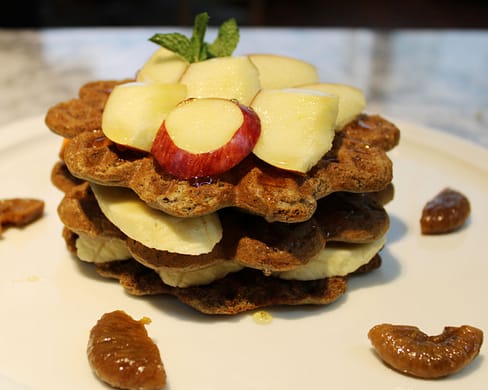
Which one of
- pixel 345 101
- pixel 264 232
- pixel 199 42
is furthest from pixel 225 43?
pixel 264 232

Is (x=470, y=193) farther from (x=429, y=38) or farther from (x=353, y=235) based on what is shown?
(x=429, y=38)

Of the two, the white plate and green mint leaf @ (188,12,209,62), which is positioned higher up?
green mint leaf @ (188,12,209,62)

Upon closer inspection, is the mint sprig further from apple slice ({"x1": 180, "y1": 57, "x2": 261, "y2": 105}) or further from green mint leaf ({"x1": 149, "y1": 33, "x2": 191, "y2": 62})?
apple slice ({"x1": 180, "y1": 57, "x2": 261, "y2": 105})

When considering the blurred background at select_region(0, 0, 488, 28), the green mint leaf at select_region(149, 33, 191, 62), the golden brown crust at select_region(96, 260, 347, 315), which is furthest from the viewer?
the blurred background at select_region(0, 0, 488, 28)

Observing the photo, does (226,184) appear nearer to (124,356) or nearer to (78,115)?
(124,356)

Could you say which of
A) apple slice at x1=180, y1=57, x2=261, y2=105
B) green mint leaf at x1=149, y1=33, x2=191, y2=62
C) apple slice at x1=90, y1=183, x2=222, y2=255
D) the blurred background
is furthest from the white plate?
the blurred background

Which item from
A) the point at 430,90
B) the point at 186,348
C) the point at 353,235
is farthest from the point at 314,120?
the point at 430,90

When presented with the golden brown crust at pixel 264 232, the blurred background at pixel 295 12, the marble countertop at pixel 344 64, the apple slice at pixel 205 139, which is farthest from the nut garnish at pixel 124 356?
the blurred background at pixel 295 12
